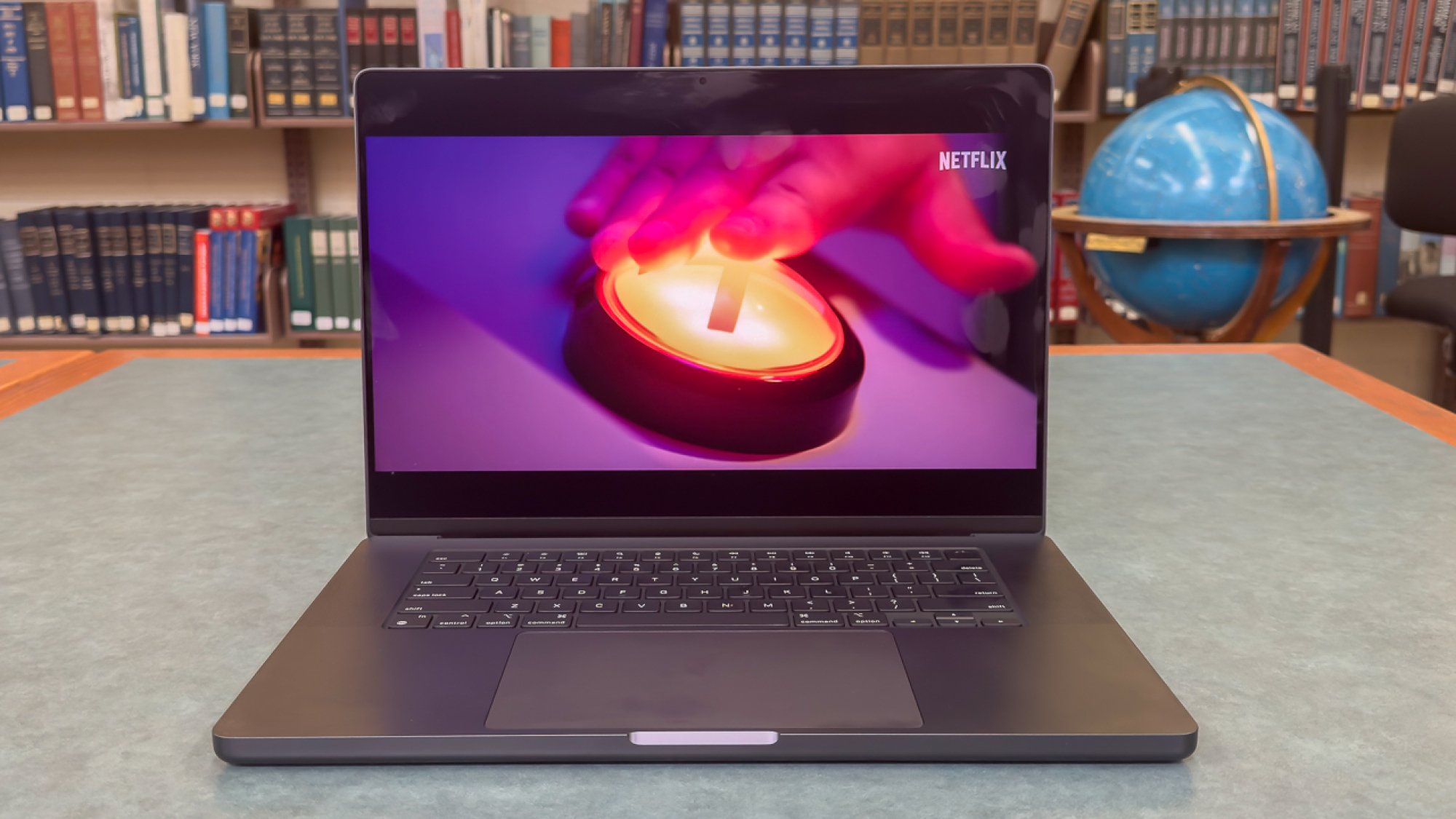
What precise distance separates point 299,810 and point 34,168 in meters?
3.24

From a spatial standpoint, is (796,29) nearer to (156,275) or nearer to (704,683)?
(156,275)

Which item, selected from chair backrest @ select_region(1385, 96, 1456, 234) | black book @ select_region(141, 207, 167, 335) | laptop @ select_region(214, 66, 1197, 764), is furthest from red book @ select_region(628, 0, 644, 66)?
laptop @ select_region(214, 66, 1197, 764)

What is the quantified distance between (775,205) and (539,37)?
2167 mm

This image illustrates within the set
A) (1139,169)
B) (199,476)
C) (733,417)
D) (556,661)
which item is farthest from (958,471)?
(1139,169)

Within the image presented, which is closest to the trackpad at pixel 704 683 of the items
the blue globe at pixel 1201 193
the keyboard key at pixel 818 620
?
the keyboard key at pixel 818 620

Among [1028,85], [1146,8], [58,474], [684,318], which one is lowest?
[58,474]

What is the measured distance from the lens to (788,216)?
60 cm

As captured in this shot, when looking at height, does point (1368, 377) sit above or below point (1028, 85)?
below

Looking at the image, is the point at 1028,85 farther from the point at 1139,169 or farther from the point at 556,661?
the point at 1139,169

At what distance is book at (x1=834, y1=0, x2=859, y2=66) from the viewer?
252 cm

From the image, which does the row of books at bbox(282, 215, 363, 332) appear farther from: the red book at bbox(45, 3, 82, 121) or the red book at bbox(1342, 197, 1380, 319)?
the red book at bbox(1342, 197, 1380, 319)

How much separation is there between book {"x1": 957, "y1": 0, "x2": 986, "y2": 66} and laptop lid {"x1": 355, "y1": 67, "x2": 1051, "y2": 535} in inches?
81.2

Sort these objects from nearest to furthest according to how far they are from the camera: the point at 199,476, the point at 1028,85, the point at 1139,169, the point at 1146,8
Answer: the point at 1028,85 → the point at 199,476 → the point at 1139,169 → the point at 1146,8

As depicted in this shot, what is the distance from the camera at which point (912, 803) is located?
37 cm
